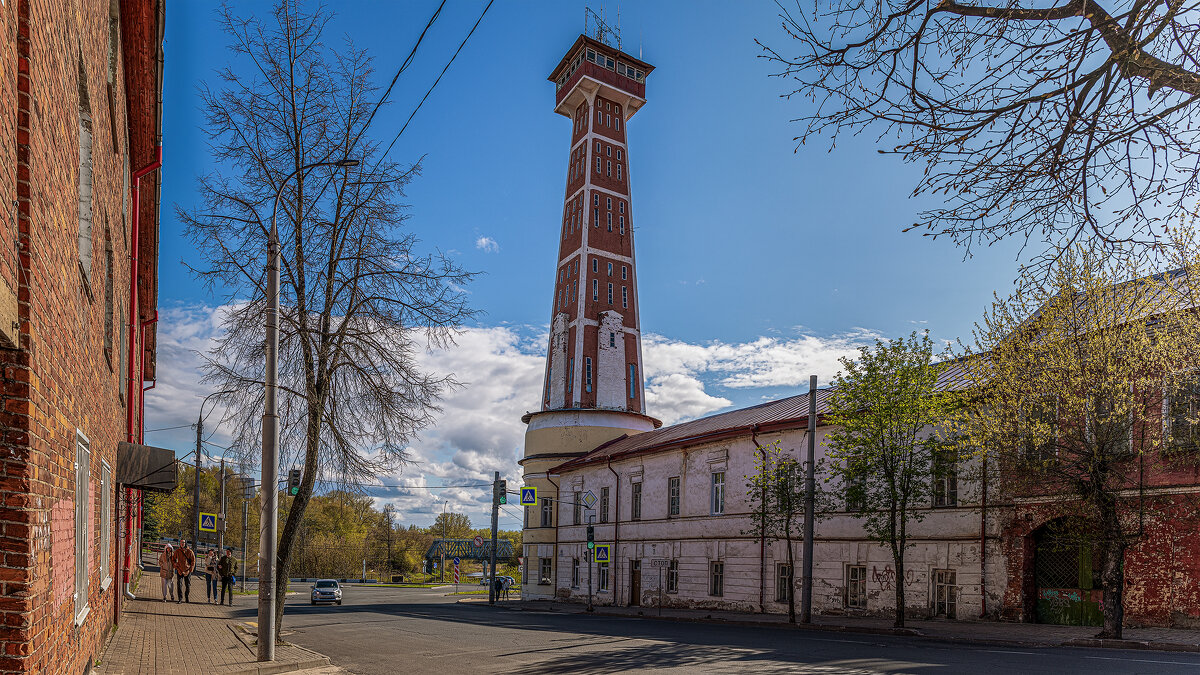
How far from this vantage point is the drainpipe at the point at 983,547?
22.2 metres

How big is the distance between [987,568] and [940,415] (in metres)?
4.76

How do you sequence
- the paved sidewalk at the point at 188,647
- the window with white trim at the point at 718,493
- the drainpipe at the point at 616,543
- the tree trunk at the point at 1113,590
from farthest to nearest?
the drainpipe at the point at 616,543, the window with white trim at the point at 718,493, the tree trunk at the point at 1113,590, the paved sidewalk at the point at 188,647

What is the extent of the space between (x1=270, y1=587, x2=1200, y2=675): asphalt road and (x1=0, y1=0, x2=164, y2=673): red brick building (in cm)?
624

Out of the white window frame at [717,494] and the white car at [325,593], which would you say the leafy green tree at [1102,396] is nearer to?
the white window frame at [717,494]

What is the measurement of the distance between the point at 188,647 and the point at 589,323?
119 ft

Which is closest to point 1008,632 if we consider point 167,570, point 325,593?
point 167,570

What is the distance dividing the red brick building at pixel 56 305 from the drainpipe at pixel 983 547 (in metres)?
21.2

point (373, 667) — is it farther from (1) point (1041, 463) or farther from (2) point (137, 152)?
(1) point (1041, 463)

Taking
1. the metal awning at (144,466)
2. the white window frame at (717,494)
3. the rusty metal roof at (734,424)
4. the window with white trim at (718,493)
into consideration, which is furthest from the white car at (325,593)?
the metal awning at (144,466)

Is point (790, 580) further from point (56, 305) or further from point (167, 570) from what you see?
point (56, 305)

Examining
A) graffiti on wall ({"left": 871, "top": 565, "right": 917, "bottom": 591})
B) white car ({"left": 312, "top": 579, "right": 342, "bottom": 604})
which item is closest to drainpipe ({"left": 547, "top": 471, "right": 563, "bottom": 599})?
white car ({"left": 312, "top": 579, "right": 342, "bottom": 604})

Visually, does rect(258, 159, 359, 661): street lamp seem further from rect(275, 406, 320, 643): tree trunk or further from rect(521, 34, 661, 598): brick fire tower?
rect(521, 34, 661, 598): brick fire tower

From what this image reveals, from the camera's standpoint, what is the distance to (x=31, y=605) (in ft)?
14.4

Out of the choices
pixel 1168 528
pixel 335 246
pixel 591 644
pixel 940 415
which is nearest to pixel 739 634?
pixel 591 644
